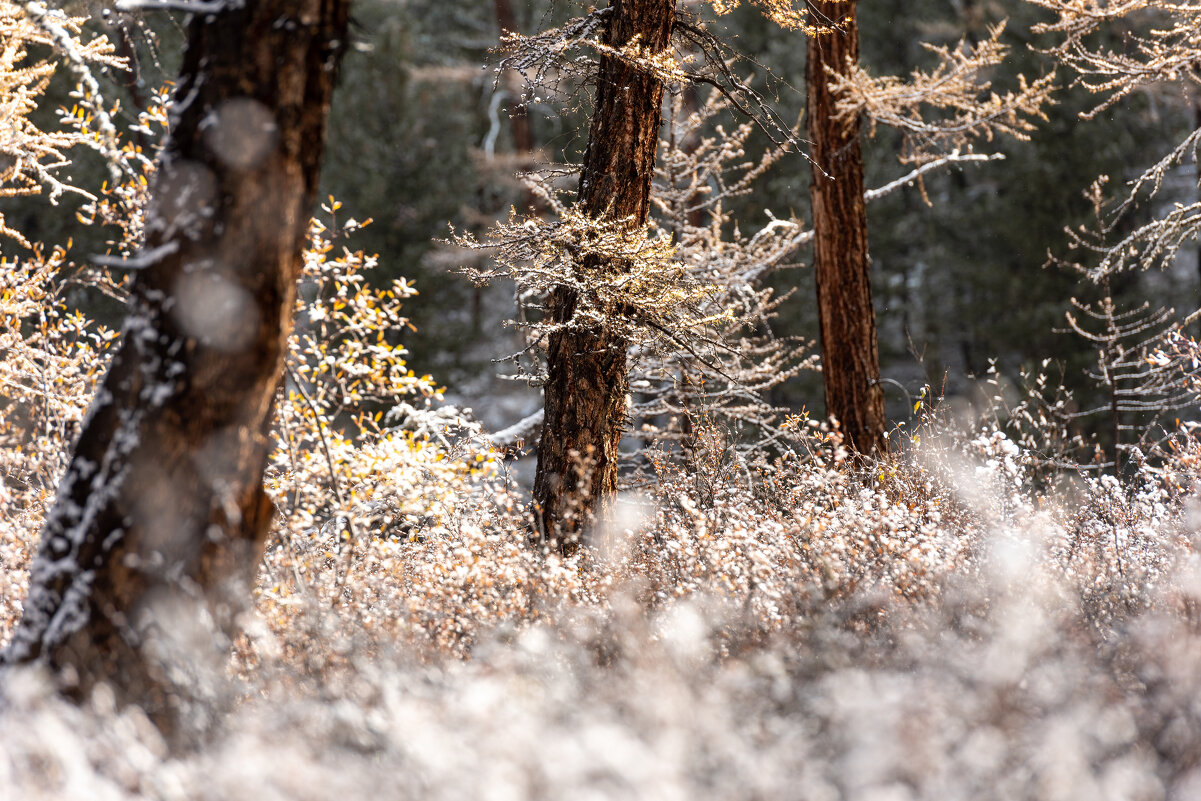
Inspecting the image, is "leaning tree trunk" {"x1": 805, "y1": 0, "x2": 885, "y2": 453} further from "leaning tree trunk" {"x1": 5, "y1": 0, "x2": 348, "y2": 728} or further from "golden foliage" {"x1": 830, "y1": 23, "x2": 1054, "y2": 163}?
"leaning tree trunk" {"x1": 5, "y1": 0, "x2": 348, "y2": 728}

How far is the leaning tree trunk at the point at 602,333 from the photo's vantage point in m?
4.69

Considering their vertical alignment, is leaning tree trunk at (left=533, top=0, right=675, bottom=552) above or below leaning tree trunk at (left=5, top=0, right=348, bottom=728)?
above

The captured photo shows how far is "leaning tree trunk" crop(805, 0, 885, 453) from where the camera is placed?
6.78m

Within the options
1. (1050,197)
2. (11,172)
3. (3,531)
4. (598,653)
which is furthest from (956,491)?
(1050,197)

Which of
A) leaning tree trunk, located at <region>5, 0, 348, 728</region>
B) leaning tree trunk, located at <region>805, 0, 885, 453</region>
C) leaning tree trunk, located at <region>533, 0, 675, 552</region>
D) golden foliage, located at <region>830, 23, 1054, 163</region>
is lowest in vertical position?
leaning tree trunk, located at <region>5, 0, 348, 728</region>

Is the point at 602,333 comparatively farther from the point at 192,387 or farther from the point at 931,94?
the point at 931,94

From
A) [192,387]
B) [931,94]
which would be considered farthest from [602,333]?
[931,94]

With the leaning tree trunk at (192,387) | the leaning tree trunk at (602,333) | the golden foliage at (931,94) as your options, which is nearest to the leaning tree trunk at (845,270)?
the golden foliage at (931,94)

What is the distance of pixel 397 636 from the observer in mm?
3131

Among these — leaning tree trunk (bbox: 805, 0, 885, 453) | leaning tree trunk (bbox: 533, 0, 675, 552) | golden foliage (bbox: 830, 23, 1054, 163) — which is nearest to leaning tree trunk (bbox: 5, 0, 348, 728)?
leaning tree trunk (bbox: 533, 0, 675, 552)

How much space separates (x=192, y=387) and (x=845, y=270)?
5482 mm

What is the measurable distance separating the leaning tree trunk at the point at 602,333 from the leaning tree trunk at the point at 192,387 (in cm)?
218

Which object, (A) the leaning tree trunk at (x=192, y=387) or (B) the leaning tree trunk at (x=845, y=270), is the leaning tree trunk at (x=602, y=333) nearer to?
(A) the leaning tree trunk at (x=192, y=387)

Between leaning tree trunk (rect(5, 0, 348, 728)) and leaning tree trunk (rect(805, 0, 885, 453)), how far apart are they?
4.97 m
